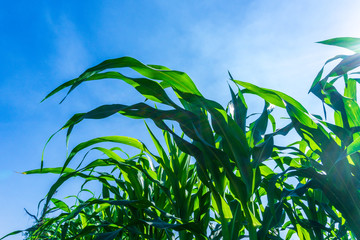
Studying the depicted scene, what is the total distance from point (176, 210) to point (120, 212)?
1.02 feet

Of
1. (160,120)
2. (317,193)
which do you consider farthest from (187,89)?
(317,193)

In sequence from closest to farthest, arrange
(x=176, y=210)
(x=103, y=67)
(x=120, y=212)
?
(x=103, y=67) → (x=176, y=210) → (x=120, y=212)

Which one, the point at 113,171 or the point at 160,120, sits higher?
the point at 113,171

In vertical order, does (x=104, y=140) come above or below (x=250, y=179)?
above

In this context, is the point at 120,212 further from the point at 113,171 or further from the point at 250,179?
the point at 250,179

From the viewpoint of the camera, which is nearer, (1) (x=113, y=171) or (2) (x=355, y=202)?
(2) (x=355, y=202)

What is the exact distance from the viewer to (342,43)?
0.71 m

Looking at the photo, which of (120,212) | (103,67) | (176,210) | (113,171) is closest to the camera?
(103,67)

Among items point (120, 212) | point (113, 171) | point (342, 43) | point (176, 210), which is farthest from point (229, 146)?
point (113, 171)

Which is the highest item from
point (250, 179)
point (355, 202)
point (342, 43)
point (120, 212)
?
point (342, 43)

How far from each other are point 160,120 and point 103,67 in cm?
17

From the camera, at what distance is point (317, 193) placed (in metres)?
0.90

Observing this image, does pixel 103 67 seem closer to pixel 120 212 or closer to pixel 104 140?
pixel 104 140

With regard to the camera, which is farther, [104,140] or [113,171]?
[113,171]
